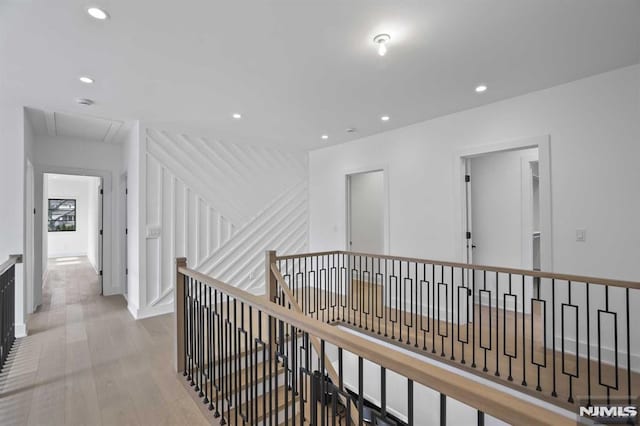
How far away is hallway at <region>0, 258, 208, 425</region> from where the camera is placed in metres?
2.27

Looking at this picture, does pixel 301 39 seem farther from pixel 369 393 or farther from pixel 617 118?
pixel 369 393

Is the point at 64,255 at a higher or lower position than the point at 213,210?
lower

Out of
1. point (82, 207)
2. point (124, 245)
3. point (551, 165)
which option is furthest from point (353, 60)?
point (82, 207)

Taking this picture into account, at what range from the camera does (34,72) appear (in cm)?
286

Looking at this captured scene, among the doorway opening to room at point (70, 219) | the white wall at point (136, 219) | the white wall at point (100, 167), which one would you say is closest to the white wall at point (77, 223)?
the doorway opening to room at point (70, 219)

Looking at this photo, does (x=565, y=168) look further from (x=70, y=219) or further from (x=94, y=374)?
(x=70, y=219)

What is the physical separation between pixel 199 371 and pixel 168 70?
2716 millimetres

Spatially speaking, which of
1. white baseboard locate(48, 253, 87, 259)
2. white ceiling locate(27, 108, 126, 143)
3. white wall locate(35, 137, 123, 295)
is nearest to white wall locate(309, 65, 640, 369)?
white ceiling locate(27, 108, 126, 143)

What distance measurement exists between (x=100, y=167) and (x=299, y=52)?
4792 millimetres

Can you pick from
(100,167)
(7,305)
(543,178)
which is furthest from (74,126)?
(543,178)

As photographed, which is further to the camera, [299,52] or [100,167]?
[100,167]

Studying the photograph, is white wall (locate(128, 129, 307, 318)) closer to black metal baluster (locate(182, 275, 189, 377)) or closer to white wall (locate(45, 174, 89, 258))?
black metal baluster (locate(182, 275, 189, 377))

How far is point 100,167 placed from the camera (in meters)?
5.52

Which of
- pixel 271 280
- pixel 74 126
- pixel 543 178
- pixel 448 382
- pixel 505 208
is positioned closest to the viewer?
pixel 448 382
